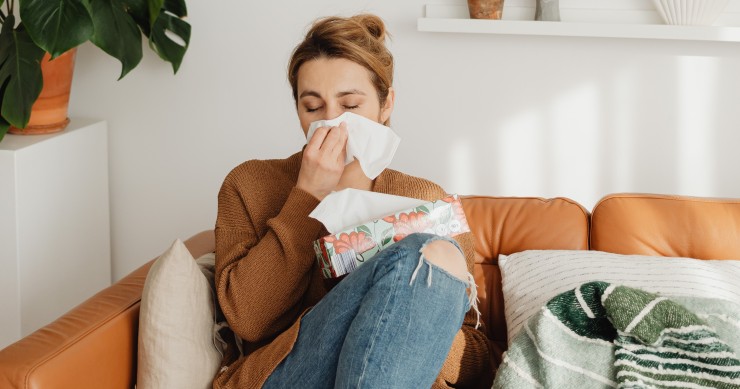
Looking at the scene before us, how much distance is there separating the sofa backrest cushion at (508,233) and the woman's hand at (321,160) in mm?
468

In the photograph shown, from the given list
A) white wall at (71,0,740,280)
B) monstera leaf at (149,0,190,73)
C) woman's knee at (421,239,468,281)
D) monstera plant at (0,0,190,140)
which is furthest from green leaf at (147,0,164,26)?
woman's knee at (421,239,468,281)

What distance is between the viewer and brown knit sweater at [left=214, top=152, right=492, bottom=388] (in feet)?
5.23

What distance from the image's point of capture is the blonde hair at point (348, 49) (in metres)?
1.74

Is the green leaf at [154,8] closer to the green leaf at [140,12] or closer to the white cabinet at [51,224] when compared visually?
the green leaf at [140,12]

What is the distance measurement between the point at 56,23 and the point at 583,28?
1.41 metres

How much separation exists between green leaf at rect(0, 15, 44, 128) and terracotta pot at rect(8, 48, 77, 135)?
0.47ft

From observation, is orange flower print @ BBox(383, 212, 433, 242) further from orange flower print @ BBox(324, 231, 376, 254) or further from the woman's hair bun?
the woman's hair bun

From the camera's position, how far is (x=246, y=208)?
1749mm

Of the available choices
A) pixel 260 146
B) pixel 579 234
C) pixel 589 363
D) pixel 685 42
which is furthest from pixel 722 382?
pixel 260 146

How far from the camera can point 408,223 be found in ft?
5.11

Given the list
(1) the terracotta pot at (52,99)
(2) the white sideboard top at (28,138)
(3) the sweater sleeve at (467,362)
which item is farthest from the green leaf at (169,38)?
(3) the sweater sleeve at (467,362)

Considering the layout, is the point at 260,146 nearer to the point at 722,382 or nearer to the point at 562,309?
the point at 562,309

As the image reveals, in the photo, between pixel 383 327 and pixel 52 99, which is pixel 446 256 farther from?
pixel 52 99

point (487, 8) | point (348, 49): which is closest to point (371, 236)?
point (348, 49)
